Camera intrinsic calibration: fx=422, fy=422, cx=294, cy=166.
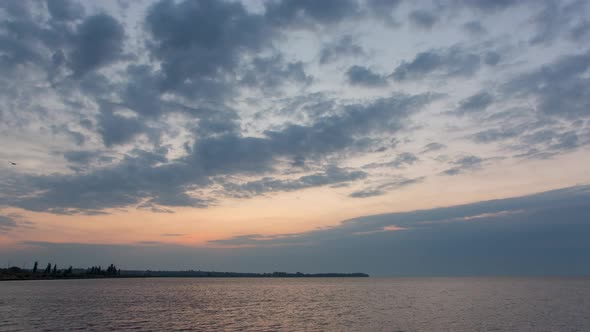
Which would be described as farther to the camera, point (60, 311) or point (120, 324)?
point (60, 311)

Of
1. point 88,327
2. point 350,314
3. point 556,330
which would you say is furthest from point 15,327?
point 556,330

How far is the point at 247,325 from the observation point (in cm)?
6544

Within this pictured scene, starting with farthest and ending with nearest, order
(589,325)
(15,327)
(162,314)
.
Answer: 1. (162,314)
2. (589,325)
3. (15,327)

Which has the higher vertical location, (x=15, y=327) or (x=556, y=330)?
(x=15, y=327)

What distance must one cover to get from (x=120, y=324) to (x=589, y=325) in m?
71.5

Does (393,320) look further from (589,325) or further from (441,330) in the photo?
(589,325)

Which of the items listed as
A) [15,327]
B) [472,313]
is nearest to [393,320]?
[472,313]

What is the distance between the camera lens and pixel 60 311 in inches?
3246

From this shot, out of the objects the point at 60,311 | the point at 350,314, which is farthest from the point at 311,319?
the point at 60,311

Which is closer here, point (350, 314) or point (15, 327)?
→ point (15, 327)

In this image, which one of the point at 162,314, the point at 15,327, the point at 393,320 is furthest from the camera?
the point at 162,314

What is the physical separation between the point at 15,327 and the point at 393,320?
5690 centimetres

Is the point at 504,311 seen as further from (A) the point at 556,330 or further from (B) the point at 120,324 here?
(B) the point at 120,324

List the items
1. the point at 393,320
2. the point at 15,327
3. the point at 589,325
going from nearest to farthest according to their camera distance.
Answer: the point at 15,327, the point at 589,325, the point at 393,320
